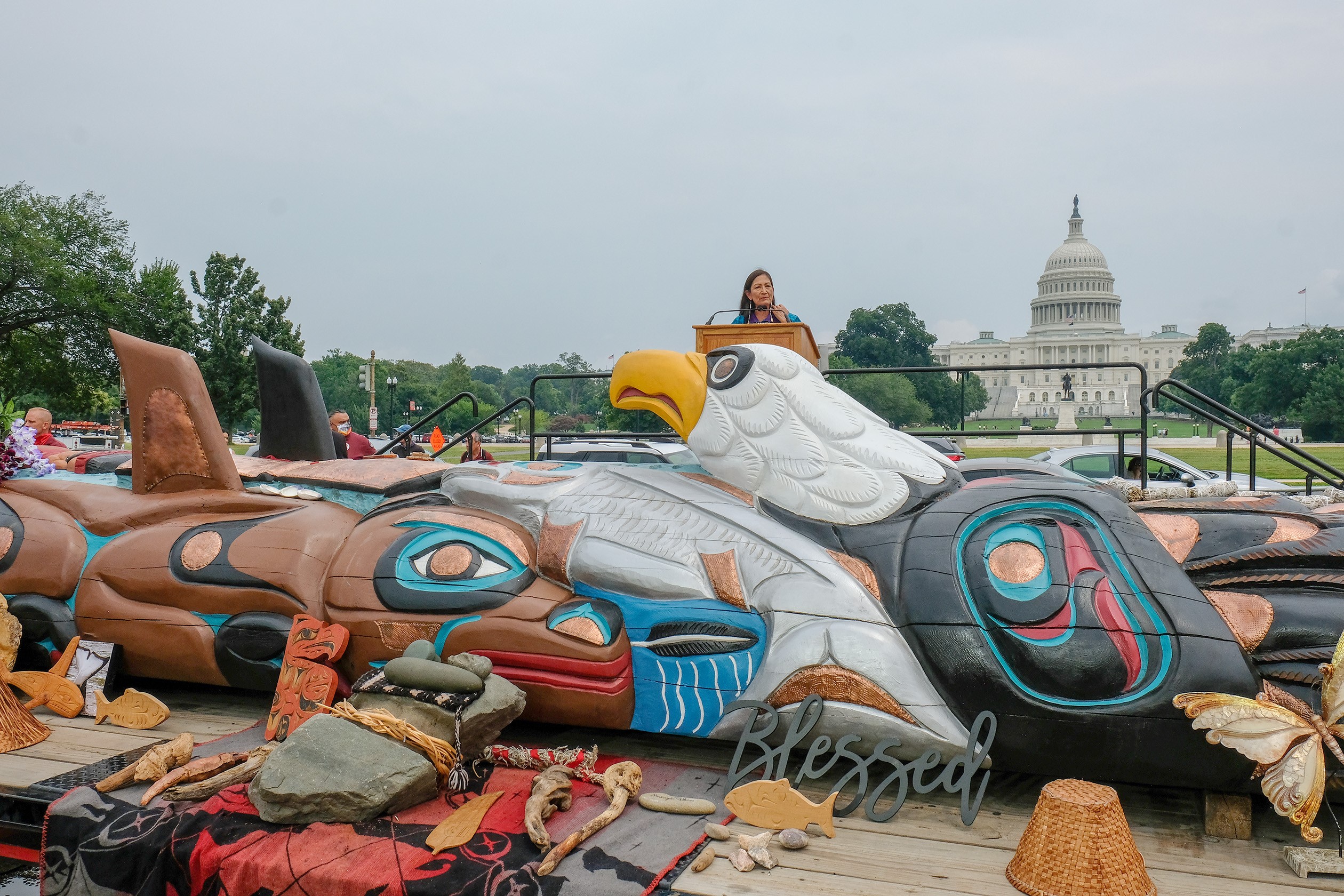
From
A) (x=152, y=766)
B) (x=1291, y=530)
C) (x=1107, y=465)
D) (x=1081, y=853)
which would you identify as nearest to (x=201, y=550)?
(x=152, y=766)

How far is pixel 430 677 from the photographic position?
348cm

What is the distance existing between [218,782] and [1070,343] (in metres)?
82.1

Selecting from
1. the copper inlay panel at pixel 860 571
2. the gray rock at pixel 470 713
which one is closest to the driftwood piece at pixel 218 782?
the gray rock at pixel 470 713

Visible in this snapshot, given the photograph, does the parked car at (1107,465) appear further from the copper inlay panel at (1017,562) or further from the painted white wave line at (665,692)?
the painted white wave line at (665,692)

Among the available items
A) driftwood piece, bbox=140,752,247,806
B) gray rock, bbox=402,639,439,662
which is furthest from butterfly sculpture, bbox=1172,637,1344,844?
driftwood piece, bbox=140,752,247,806

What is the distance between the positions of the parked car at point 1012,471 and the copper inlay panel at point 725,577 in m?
1.01

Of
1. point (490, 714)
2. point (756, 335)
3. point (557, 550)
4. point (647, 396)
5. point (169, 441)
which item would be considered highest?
point (756, 335)

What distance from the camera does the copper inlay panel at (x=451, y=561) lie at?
3.92 m

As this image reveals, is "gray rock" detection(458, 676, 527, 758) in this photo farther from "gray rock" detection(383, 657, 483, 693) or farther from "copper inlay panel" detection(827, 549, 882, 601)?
"copper inlay panel" detection(827, 549, 882, 601)

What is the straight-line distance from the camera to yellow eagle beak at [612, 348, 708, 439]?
13.2ft

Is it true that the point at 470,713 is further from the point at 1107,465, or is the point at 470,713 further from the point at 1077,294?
the point at 1077,294

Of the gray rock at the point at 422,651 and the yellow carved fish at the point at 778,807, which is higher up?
the gray rock at the point at 422,651

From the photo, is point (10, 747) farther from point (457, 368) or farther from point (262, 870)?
point (457, 368)

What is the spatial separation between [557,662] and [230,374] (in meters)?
20.8
